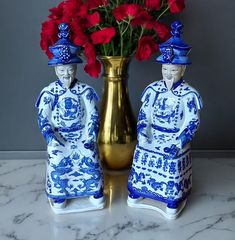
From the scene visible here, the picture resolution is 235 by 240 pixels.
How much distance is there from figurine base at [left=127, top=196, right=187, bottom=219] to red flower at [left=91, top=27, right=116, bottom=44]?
0.34 m

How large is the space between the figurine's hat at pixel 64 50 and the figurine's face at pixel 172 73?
0.18 m

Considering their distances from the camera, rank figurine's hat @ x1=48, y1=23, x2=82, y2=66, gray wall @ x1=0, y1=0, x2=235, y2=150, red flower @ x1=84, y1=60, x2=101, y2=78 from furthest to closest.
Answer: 1. gray wall @ x1=0, y1=0, x2=235, y2=150
2. red flower @ x1=84, y1=60, x2=101, y2=78
3. figurine's hat @ x1=48, y1=23, x2=82, y2=66

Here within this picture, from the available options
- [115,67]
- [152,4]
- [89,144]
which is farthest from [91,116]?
[152,4]

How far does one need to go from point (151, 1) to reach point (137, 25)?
6 centimetres

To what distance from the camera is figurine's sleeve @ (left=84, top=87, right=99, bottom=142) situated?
0.84 m

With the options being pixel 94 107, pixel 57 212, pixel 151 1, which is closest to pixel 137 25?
pixel 151 1

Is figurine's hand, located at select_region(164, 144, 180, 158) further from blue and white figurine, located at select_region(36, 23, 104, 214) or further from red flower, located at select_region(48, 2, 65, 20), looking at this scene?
red flower, located at select_region(48, 2, 65, 20)

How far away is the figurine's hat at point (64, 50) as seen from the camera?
0.79 m

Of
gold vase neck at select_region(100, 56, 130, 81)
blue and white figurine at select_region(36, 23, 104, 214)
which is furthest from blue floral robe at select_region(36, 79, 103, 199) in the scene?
gold vase neck at select_region(100, 56, 130, 81)

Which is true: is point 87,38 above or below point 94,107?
above

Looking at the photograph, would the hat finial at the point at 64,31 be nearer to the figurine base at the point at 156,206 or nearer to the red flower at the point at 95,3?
the red flower at the point at 95,3

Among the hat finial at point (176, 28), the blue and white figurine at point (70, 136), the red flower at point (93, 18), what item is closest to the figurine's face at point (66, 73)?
the blue and white figurine at point (70, 136)

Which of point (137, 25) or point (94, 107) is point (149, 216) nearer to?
point (94, 107)

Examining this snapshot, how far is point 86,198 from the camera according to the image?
35.9 inches
